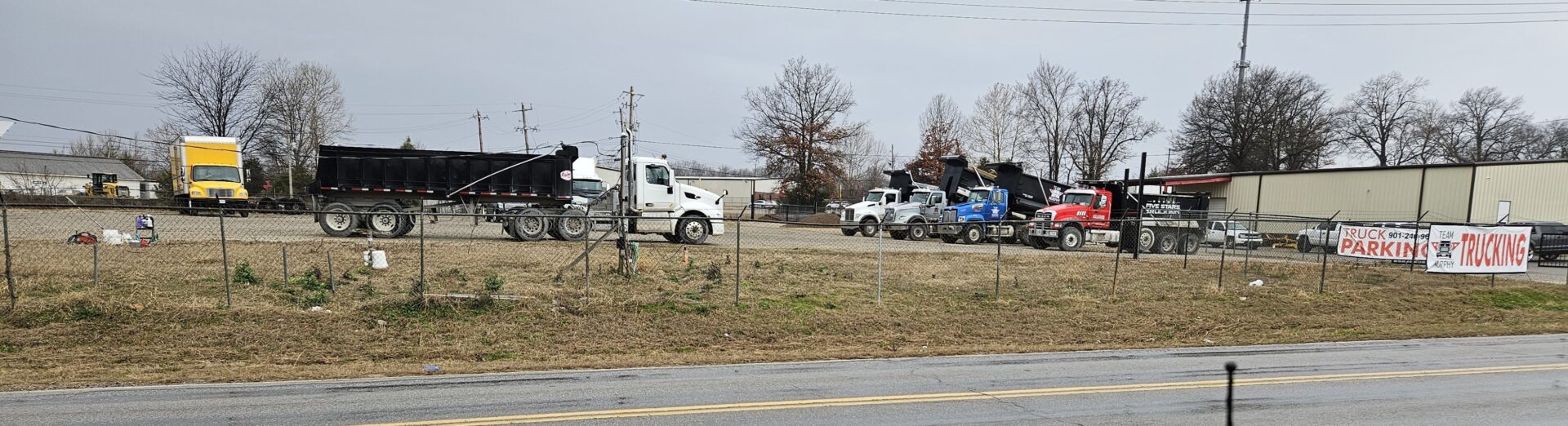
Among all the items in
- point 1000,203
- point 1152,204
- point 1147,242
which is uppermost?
point 1152,204

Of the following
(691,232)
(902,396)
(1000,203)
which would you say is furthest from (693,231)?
(902,396)

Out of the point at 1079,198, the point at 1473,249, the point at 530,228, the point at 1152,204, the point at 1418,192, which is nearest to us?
the point at 1473,249

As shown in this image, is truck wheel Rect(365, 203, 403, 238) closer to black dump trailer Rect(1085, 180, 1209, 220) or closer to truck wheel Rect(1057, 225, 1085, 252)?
truck wheel Rect(1057, 225, 1085, 252)

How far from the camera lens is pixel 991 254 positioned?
65.2 feet

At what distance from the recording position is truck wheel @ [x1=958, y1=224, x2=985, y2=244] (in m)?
26.2

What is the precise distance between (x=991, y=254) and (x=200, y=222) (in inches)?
889

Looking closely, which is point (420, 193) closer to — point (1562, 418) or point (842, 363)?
point (842, 363)

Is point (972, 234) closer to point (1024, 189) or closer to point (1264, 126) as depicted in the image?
point (1024, 189)

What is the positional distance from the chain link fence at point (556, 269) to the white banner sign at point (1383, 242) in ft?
1.62

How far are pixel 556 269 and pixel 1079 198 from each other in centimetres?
1904

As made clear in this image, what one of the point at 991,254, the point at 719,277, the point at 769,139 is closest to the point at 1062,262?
the point at 991,254

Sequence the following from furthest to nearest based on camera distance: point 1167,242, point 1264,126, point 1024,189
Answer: point 1264,126 → point 1024,189 → point 1167,242

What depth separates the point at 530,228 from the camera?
2033 centimetres

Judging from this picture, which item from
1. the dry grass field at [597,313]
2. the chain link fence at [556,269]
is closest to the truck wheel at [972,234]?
the chain link fence at [556,269]
